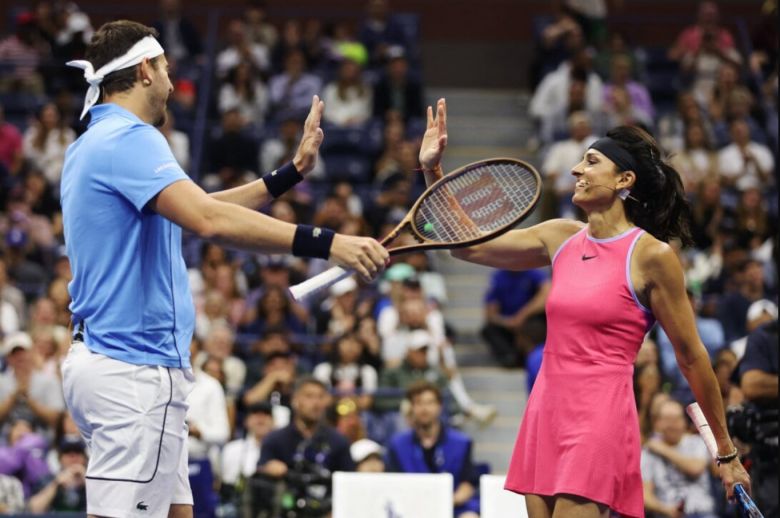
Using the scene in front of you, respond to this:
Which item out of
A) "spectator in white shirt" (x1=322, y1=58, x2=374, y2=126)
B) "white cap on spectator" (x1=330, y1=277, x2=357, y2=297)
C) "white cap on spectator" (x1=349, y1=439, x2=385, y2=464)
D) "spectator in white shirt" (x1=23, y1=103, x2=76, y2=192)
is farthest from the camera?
→ "spectator in white shirt" (x1=322, y1=58, x2=374, y2=126)

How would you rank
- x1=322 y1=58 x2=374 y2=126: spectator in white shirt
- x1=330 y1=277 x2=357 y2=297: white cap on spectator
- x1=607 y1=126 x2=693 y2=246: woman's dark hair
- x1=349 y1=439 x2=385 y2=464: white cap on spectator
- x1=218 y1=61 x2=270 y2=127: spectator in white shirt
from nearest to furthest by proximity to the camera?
x1=607 y1=126 x2=693 y2=246: woman's dark hair, x1=349 y1=439 x2=385 y2=464: white cap on spectator, x1=330 y1=277 x2=357 y2=297: white cap on spectator, x1=322 y1=58 x2=374 y2=126: spectator in white shirt, x1=218 y1=61 x2=270 y2=127: spectator in white shirt

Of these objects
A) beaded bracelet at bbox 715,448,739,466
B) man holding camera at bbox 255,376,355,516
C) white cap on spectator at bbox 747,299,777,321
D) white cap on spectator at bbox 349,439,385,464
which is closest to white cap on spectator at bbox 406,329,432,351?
white cap on spectator at bbox 349,439,385,464

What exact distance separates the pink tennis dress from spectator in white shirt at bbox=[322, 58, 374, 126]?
1002cm

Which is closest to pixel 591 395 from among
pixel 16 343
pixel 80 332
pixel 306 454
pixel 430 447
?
pixel 80 332

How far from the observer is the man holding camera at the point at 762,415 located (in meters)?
6.62

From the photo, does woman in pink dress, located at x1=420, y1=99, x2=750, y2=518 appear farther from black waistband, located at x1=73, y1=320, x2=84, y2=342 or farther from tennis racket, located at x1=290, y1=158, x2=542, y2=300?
black waistband, located at x1=73, y1=320, x2=84, y2=342

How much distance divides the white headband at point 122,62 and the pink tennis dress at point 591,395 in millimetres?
1693

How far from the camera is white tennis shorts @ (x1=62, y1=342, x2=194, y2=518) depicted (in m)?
4.29

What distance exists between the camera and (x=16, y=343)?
1056 centimetres

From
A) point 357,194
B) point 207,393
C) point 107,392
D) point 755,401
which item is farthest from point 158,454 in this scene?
point 357,194

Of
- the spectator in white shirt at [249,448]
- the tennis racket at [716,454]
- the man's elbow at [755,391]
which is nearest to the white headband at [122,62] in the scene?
the tennis racket at [716,454]

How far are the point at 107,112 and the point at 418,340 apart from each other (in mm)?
6676

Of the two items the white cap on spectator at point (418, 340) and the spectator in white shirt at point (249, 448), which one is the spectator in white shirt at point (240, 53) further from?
the spectator in white shirt at point (249, 448)

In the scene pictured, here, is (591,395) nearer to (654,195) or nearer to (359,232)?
(654,195)
